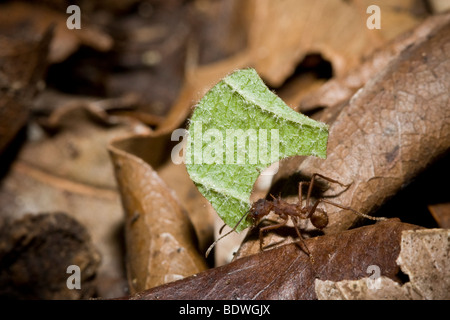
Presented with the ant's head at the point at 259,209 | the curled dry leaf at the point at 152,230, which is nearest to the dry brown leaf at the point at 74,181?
the curled dry leaf at the point at 152,230

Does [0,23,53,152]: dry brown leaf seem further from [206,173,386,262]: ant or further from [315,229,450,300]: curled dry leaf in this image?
[315,229,450,300]: curled dry leaf

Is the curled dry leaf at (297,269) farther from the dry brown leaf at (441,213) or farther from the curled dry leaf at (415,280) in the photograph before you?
the dry brown leaf at (441,213)

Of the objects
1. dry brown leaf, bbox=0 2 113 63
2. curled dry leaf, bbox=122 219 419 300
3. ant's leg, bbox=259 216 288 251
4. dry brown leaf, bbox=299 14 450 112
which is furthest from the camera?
dry brown leaf, bbox=0 2 113 63

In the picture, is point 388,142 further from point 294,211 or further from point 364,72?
point 364,72

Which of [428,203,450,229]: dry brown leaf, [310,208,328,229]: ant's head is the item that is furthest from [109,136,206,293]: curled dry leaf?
[428,203,450,229]: dry brown leaf

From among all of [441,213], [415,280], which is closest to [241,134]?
[415,280]
